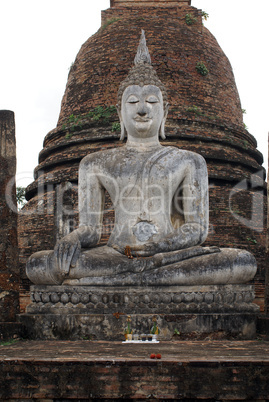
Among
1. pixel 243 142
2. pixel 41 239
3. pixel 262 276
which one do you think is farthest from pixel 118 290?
pixel 243 142

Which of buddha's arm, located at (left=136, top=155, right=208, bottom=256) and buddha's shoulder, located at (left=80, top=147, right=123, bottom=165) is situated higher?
buddha's shoulder, located at (left=80, top=147, right=123, bottom=165)

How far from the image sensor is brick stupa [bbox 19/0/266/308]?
12.5 metres

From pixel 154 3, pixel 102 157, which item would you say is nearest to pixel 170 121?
pixel 154 3

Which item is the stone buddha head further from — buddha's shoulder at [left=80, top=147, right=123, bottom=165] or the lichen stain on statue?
buddha's shoulder at [left=80, top=147, right=123, bottom=165]

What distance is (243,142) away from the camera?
13.6 metres

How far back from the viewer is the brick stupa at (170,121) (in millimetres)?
12523

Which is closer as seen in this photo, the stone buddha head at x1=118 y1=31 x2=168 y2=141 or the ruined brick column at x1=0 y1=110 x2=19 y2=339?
the ruined brick column at x1=0 y1=110 x2=19 y2=339

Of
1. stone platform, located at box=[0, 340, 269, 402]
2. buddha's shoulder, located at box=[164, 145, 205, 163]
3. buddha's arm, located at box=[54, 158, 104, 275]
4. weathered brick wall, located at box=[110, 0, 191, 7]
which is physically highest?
weathered brick wall, located at box=[110, 0, 191, 7]

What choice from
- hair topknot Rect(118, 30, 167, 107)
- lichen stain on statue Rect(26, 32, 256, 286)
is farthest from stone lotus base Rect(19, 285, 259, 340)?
hair topknot Rect(118, 30, 167, 107)

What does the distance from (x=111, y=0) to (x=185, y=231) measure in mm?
11401

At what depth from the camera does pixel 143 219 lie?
19.9ft

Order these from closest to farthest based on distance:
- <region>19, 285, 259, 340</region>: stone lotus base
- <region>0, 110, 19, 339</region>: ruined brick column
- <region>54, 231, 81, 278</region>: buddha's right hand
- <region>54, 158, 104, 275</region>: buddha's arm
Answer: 1. <region>19, 285, 259, 340</region>: stone lotus base
2. <region>54, 231, 81, 278</region>: buddha's right hand
3. <region>0, 110, 19, 339</region>: ruined brick column
4. <region>54, 158, 104, 275</region>: buddha's arm

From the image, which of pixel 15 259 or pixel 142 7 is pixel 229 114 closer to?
pixel 142 7

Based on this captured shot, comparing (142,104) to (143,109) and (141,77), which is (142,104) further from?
(141,77)
